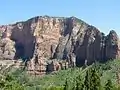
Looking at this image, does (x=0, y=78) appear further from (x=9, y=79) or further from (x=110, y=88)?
(x=110, y=88)

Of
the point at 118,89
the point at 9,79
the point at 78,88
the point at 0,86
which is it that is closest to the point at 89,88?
the point at 78,88

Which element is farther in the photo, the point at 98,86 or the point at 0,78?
the point at 98,86

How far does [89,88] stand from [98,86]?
324cm

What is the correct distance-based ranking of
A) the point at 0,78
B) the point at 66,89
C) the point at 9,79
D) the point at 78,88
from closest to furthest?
the point at 0,78 < the point at 9,79 < the point at 78,88 < the point at 66,89

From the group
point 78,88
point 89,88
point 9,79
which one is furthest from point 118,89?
point 9,79

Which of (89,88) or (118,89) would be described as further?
(118,89)

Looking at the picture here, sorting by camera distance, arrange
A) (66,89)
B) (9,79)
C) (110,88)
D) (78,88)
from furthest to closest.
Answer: (66,89) → (78,88) → (110,88) → (9,79)

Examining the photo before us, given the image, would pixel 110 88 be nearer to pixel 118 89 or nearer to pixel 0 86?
pixel 118 89

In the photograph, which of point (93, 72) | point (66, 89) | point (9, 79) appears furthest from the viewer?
point (66, 89)

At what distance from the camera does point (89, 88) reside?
433ft

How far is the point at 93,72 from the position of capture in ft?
425

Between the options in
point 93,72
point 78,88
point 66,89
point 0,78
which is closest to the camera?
point 0,78

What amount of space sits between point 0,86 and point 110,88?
83115 mm

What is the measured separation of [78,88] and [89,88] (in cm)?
2164
